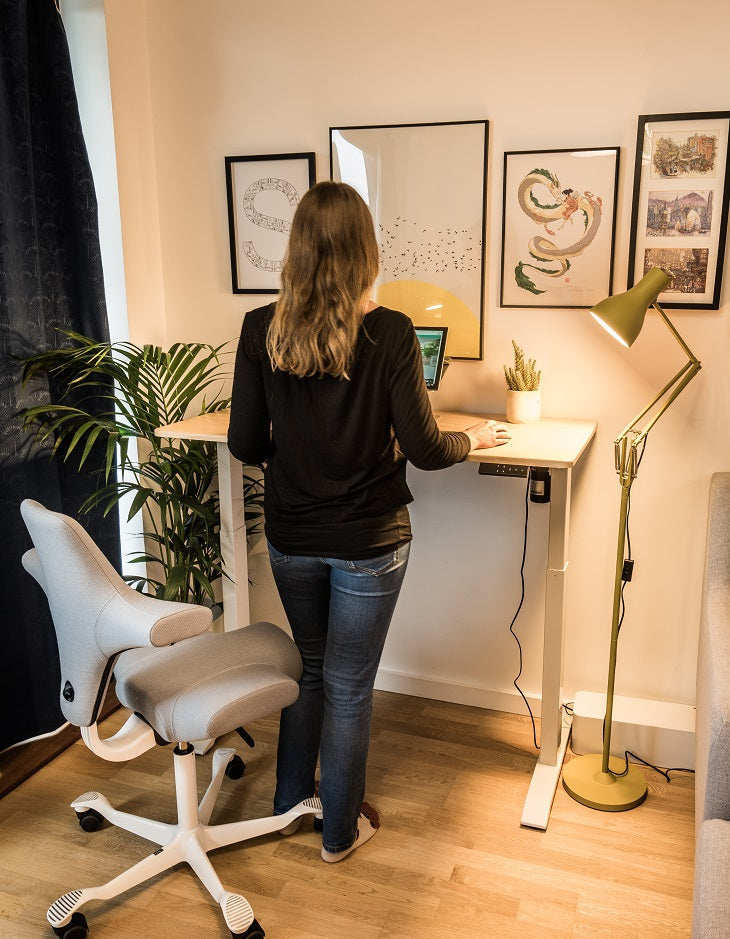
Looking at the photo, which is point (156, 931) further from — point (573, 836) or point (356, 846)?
point (573, 836)

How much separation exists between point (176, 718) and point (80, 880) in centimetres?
59

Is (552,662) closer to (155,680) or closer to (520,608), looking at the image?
(520,608)

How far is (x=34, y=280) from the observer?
8.11 ft

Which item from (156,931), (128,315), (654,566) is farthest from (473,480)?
(156,931)

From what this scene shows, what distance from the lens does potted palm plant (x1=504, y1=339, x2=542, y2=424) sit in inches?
97.0

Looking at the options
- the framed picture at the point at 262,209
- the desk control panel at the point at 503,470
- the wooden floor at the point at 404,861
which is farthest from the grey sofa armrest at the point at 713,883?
the framed picture at the point at 262,209

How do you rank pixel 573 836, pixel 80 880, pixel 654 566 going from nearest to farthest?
pixel 80 880 < pixel 573 836 < pixel 654 566

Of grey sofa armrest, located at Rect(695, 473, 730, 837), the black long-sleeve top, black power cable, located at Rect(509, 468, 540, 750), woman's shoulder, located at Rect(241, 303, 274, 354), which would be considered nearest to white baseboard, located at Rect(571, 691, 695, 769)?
black power cable, located at Rect(509, 468, 540, 750)

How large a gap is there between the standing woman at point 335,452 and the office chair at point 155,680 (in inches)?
5.4

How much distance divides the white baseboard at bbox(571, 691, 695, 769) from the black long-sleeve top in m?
0.98

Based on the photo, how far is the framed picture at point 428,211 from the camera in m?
2.52

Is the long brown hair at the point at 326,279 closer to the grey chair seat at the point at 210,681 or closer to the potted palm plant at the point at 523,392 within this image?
the grey chair seat at the point at 210,681

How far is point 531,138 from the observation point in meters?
2.43

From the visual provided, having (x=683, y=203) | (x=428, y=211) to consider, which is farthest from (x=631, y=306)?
(x=428, y=211)
